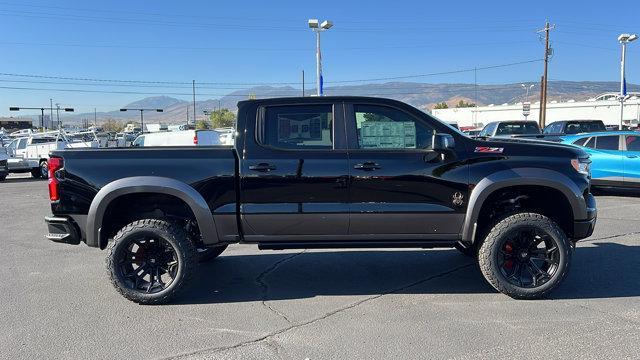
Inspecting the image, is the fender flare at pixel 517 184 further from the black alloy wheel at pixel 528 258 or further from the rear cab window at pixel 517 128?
the rear cab window at pixel 517 128

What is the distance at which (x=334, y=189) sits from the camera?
4.87 meters

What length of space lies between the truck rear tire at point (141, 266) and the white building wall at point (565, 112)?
5433 centimetres

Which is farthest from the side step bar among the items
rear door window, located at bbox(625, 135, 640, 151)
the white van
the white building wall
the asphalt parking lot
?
the white building wall

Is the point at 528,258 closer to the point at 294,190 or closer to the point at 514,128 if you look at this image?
the point at 294,190

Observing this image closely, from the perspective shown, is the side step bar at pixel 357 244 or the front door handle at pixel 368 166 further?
the side step bar at pixel 357 244

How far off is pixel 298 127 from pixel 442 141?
4.49ft

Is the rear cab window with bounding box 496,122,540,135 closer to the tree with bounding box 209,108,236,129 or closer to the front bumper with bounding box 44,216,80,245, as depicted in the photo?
the front bumper with bounding box 44,216,80,245

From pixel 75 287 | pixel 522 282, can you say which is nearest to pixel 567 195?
pixel 522 282

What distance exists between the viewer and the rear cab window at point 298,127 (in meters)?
5.00

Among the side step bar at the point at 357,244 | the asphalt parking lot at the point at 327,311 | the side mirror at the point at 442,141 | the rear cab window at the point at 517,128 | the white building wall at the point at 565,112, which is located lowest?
the asphalt parking lot at the point at 327,311

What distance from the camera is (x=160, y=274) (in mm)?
5125

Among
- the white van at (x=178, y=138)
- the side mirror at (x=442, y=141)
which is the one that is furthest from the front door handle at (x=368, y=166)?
the white van at (x=178, y=138)

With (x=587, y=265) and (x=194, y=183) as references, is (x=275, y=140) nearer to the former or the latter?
(x=194, y=183)

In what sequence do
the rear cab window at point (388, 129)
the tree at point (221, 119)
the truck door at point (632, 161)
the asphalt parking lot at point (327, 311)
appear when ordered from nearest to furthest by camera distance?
1. the asphalt parking lot at point (327, 311)
2. the rear cab window at point (388, 129)
3. the truck door at point (632, 161)
4. the tree at point (221, 119)
